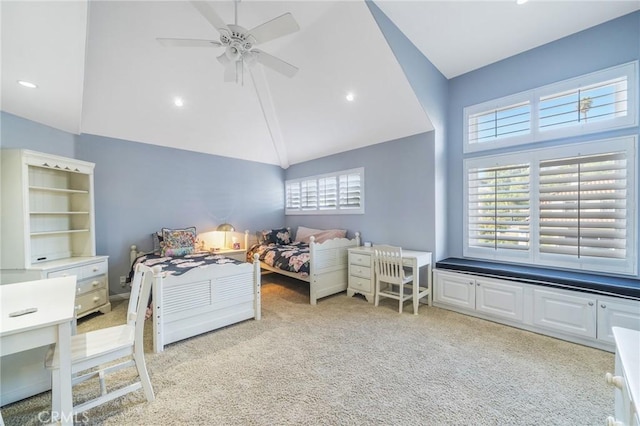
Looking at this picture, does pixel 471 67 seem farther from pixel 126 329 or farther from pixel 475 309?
pixel 126 329

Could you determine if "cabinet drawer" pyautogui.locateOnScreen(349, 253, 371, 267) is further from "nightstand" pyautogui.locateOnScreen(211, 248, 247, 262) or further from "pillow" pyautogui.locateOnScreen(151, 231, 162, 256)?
"pillow" pyautogui.locateOnScreen(151, 231, 162, 256)

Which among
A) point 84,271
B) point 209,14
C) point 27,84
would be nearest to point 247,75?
point 209,14

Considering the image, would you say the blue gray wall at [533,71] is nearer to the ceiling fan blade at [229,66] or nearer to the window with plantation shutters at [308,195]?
the window with plantation shutters at [308,195]

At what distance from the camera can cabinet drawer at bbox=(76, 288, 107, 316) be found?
3.04 m

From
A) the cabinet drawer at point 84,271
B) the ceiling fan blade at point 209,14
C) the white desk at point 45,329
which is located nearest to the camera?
the white desk at point 45,329

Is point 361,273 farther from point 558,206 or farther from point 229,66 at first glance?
point 229,66

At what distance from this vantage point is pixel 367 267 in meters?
3.78

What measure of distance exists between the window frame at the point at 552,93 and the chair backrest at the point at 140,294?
13.3 feet

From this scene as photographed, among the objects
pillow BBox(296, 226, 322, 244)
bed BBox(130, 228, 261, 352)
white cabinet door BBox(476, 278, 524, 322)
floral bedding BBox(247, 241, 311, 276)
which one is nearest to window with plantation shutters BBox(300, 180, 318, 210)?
pillow BBox(296, 226, 322, 244)

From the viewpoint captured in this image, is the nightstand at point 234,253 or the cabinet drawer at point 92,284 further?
the nightstand at point 234,253

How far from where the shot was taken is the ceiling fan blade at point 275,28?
78.7 inches

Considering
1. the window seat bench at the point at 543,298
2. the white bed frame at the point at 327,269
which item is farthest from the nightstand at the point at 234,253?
the window seat bench at the point at 543,298

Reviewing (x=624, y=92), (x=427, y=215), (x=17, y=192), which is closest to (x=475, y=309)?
(x=427, y=215)

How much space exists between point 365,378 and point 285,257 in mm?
2440
